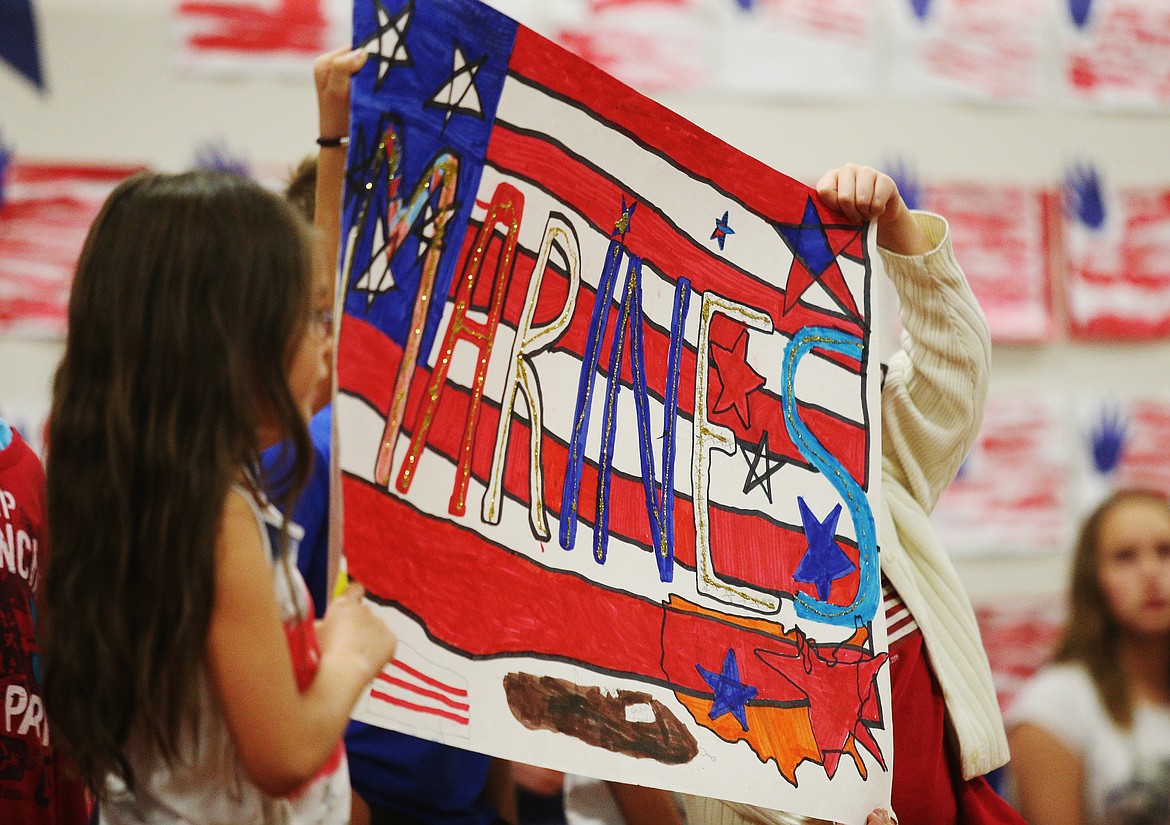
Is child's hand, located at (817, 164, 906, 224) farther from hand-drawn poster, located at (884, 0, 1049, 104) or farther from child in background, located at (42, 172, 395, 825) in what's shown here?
hand-drawn poster, located at (884, 0, 1049, 104)

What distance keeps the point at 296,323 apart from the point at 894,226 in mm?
574

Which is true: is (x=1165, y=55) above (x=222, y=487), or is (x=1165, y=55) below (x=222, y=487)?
above

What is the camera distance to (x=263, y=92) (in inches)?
69.6

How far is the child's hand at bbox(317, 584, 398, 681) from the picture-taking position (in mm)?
679

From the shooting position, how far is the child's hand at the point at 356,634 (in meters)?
0.68

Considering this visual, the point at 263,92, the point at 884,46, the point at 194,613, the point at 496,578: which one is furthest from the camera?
the point at 884,46

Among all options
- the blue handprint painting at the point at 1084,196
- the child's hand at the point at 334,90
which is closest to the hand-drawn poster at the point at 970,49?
the blue handprint painting at the point at 1084,196

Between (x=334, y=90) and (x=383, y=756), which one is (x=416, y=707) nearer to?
(x=383, y=756)

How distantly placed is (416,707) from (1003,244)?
1642 millimetres

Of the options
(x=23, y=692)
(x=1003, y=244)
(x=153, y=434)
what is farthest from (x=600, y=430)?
(x=1003, y=244)

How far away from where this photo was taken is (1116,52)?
209 centimetres

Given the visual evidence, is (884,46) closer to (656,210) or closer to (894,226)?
(894,226)

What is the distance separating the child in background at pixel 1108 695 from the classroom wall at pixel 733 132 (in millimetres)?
380

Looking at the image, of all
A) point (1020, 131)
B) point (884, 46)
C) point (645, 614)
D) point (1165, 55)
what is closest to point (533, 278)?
point (645, 614)
